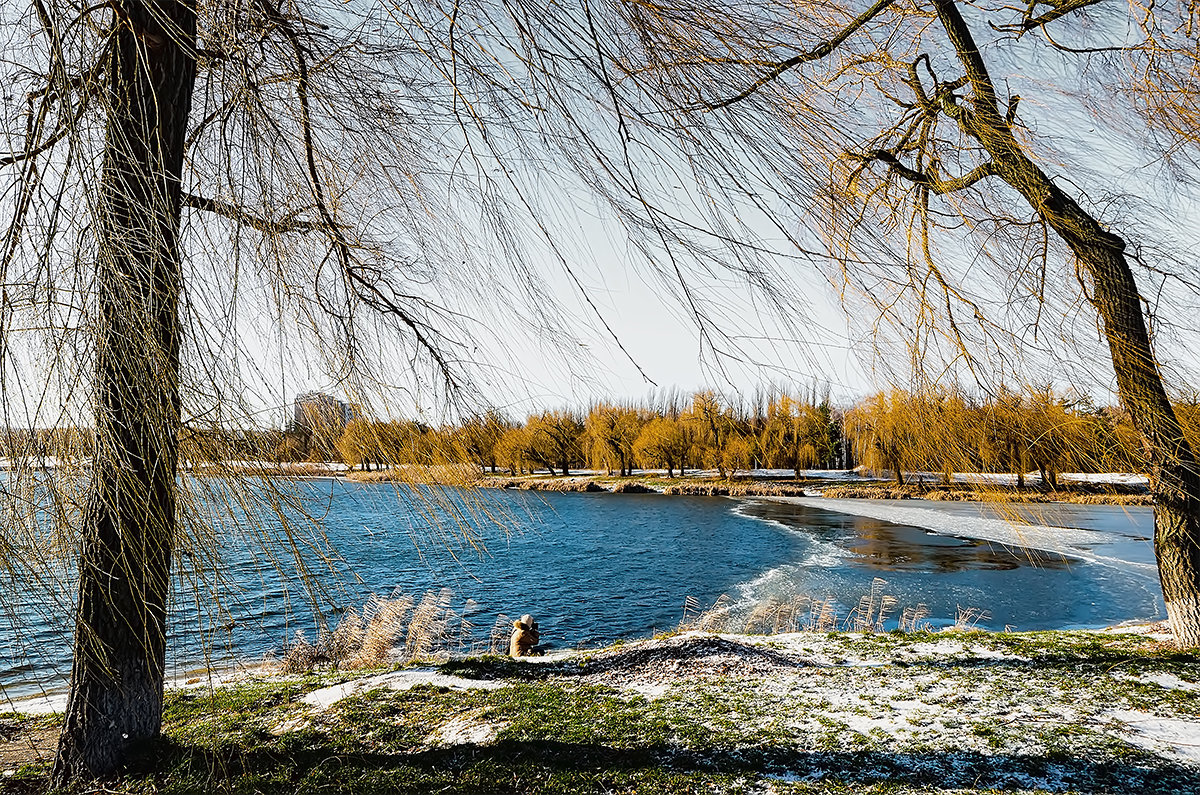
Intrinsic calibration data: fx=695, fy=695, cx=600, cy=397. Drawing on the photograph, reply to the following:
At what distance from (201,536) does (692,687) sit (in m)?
3.63

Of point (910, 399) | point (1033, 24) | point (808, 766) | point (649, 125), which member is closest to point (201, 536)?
point (649, 125)

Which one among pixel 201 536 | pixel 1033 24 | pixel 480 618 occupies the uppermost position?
pixel 1033 24

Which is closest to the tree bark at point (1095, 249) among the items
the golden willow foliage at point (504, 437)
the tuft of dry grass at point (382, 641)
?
the golden willow foliage at point (504, 437)

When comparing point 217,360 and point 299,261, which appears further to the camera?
point 299,261

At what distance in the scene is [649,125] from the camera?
107 centimetres

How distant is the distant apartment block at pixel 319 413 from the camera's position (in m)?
1.39

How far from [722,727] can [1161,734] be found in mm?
1904

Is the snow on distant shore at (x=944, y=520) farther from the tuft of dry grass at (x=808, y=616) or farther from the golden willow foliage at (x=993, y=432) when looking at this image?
the golden willow foliage at (x=993, y=432)

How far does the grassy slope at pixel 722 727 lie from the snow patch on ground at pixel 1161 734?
4 cm

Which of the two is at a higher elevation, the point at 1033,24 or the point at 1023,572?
the point at 1033,24

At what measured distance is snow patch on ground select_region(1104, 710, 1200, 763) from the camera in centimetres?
285

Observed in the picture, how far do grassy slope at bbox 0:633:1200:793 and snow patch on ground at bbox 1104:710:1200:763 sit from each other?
1.7 inches

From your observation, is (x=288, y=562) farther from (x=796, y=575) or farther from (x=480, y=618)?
(x=796, y=575)

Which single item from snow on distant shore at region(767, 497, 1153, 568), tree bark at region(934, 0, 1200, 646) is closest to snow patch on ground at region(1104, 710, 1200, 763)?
tree bark at region(934, 0, 1200, 646)
